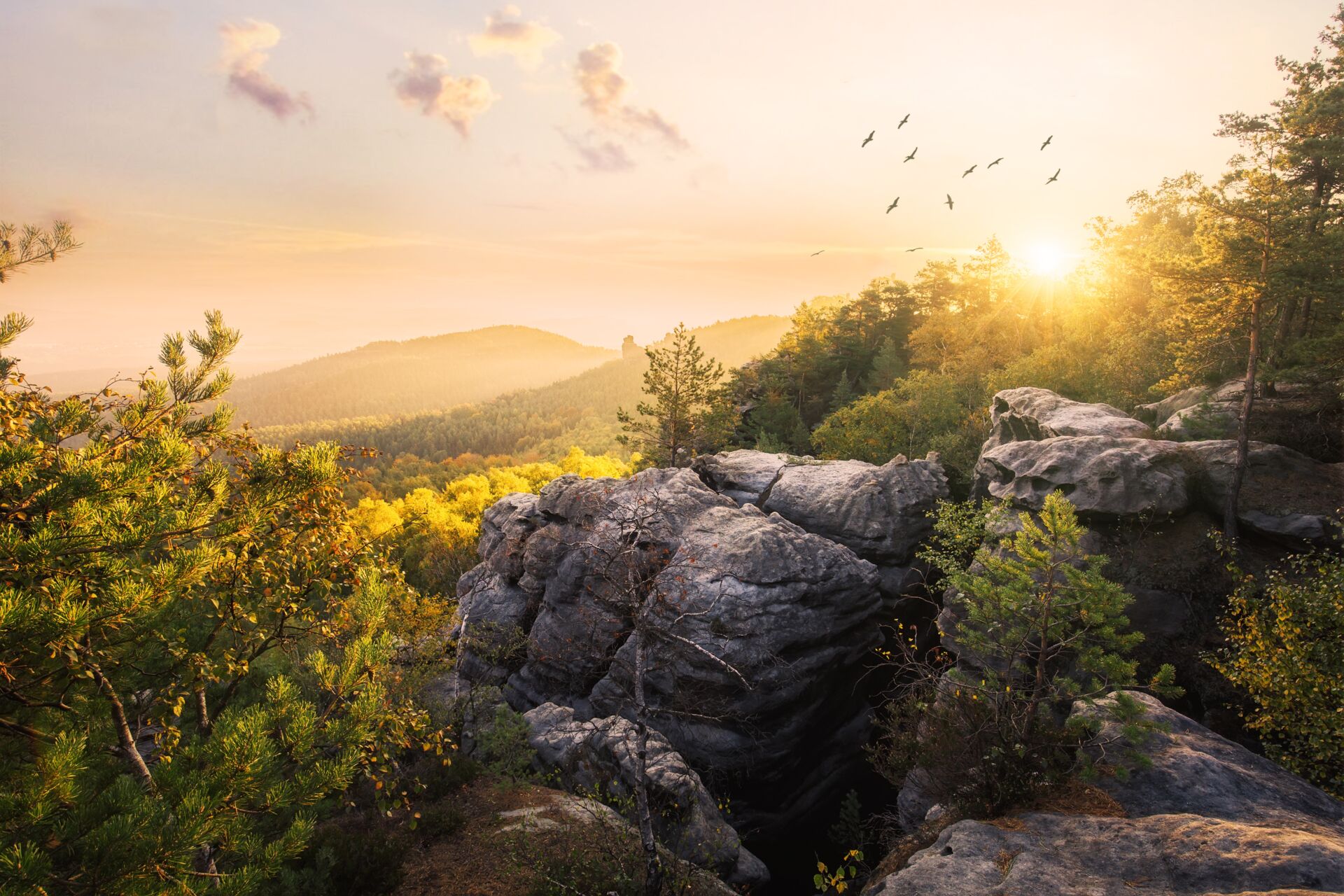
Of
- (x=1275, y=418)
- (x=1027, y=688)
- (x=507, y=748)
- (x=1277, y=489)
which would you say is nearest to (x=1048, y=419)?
(x=1275, y=418)

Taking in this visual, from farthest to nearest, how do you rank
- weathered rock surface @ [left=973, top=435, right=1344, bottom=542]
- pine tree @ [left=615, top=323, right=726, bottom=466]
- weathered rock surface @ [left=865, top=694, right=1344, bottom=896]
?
pine tree @ [left=615, top=323, right=726, bottom=466] → weathered rock surface @ [left=973, top=435, right=1344, bottom=542] → weathered rock surface @ [left=865, top=694, right=1344, bottom=896]

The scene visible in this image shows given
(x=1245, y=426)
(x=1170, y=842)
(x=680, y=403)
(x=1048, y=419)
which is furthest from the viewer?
(x=680, y=403)

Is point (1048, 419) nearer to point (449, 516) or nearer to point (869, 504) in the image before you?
point (869, 504)

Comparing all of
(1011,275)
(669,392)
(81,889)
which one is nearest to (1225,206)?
(669,392)

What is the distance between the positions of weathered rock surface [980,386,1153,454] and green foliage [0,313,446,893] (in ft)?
85.2

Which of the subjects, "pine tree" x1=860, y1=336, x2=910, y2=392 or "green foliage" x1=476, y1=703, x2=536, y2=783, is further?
"pine tree" x1=860, y1=336, x2=910, y2=392

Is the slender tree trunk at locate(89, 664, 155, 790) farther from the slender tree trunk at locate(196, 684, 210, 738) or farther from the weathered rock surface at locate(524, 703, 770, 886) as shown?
the weathered rock surface at locate(524, 703, 770, 886)

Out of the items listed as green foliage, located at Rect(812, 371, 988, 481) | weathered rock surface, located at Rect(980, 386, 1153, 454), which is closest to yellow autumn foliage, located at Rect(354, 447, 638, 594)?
green foliage, located at Rect(812, 371, 988, 481)

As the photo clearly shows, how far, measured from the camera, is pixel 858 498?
25859 mm

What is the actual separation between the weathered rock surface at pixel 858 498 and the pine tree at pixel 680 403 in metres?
7.01

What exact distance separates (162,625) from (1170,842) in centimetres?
1450

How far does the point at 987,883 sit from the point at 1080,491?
1491 centimetres

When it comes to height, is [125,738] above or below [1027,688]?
above

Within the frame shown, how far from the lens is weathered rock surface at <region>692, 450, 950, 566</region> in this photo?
2517cm
